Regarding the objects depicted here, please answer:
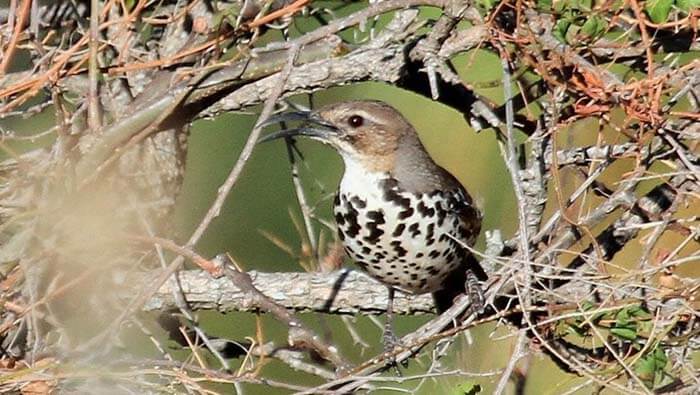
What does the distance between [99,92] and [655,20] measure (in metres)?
1.49

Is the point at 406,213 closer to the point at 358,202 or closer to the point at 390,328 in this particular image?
the point at 358,202

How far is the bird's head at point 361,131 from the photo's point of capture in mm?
3510

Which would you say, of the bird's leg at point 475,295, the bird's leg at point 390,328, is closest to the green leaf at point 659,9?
the bird's leg at point 475,295

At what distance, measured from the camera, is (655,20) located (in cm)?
274

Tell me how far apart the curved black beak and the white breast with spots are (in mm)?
141

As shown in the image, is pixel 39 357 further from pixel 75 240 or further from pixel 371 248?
pixel 371 248

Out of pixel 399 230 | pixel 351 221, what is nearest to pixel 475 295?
pixel 399 230

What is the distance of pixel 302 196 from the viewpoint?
11.9 ft

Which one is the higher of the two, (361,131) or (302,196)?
(361,131)

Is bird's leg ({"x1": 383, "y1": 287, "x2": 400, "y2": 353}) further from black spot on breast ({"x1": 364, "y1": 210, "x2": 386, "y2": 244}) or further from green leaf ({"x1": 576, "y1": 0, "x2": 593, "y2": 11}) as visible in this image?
green leaf ({"x1": 576, "y1": 0, "x2": 593, "y2": 11})

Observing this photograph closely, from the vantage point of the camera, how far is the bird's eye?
3.56 metres

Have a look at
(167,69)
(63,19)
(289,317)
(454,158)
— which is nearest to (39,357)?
(289,317)

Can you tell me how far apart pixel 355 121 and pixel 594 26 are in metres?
0.97

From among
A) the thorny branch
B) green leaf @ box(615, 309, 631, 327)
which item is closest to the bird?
the thorny branch
